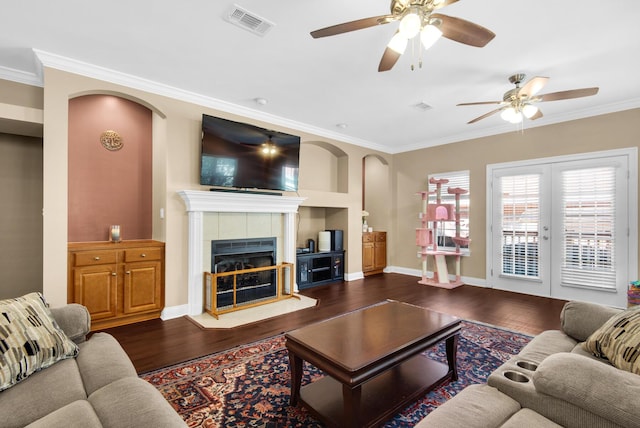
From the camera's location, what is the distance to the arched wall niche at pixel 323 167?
573 centimetres

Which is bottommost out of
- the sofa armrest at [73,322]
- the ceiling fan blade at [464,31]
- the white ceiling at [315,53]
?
the sofa armrest at [73,322]

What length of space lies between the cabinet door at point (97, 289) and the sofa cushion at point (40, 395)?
2030mm

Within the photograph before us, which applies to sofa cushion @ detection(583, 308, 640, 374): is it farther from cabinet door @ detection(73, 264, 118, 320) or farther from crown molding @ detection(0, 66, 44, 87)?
crown molding @ detection(0, 66, 44, 87)

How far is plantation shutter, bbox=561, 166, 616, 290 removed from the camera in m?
4.23

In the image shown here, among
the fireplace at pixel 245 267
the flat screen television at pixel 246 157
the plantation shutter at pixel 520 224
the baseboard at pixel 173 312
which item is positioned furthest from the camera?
the plantation shutter at pixel 520 224

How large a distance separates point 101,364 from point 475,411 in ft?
5.91

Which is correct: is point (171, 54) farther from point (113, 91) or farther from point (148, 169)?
point (148, 169)

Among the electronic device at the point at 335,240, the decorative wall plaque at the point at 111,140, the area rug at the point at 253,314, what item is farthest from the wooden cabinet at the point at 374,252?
the decorative wall plaque at the point at 111,140

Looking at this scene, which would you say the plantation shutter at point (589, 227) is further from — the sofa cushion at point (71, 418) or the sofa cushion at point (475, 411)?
the sofa cushion at point (71, 418)

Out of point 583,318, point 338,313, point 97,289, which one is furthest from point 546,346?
point 97,289

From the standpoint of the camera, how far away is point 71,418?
1122 mm

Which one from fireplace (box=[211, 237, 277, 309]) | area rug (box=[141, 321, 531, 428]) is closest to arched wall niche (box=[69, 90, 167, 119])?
fireplace (box=[211, 237, 277, 309])

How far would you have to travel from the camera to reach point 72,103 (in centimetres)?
372

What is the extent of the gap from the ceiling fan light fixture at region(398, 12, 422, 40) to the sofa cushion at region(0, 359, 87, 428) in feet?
8.43
